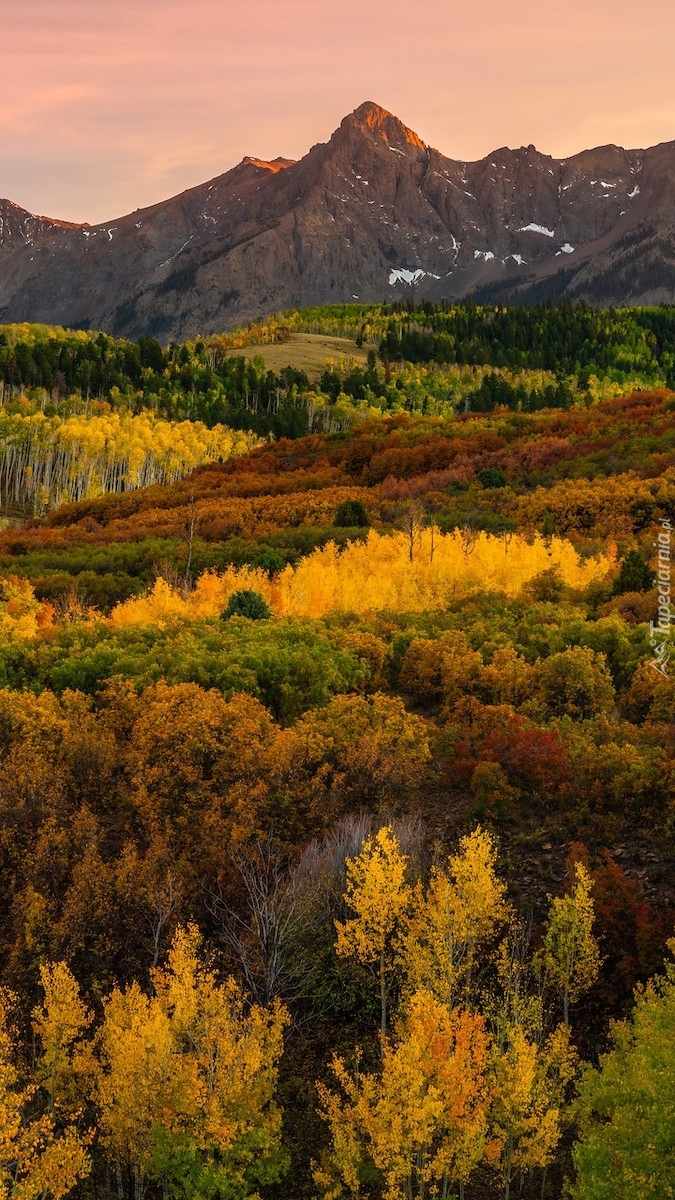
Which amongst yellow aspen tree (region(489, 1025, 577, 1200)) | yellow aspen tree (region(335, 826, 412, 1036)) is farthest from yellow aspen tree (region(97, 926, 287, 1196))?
yellow aspen tree (region(489, 1025, 577, 1200))

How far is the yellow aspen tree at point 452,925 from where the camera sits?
875 inches

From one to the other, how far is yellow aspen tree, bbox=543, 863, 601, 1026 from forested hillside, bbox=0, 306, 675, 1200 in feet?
0.31

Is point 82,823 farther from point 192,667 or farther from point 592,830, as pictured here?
point 592,830

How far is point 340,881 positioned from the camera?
25656 mm

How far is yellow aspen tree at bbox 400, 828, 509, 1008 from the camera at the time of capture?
22.2m

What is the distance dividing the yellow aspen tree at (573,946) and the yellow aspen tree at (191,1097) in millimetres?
6275

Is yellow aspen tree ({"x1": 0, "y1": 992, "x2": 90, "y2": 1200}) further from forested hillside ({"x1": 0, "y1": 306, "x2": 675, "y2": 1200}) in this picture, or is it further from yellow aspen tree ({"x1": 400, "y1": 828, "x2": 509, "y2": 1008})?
yellow aspen tree ({"x1": 400, "y1": 828, "x2": 509, "y2": 1008})

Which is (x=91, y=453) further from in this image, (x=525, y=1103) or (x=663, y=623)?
(x=525, y=1103)

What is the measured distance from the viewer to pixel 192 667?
36.8 m

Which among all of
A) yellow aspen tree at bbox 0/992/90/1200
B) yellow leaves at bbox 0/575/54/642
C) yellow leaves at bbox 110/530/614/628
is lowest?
yellow aspen tree at bbox 0/992/90/1200

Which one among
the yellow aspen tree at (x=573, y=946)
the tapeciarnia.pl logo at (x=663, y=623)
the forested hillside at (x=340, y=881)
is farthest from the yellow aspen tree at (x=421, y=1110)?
the tapeciarnia.pl logo at (x=663, y=623)

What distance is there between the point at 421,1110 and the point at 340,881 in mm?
7477

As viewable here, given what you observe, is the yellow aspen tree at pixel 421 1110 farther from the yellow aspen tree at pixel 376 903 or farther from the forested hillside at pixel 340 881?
A: the yellow aspen tree at pixel 376 903

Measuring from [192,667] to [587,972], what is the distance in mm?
18333
